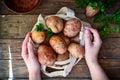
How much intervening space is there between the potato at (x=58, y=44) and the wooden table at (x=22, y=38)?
0.13m

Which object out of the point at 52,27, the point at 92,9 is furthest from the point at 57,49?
the point at 92,9

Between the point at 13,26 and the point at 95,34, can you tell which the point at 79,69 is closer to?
the point at 95,34

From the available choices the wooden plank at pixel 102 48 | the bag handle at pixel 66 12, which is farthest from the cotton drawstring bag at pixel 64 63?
the wooden plank at pixel 102 48

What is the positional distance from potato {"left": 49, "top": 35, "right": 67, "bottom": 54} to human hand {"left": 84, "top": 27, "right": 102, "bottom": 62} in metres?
0.10

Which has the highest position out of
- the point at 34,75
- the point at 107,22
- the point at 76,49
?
the point at 107,22

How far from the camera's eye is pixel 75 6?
1.17 meters

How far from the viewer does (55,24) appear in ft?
3.51

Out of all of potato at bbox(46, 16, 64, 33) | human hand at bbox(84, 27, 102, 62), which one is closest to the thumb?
human hand at bbox(84, 27, 102, 62)

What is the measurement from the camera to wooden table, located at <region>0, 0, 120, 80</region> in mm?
1165

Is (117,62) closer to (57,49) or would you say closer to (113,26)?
(113,26)

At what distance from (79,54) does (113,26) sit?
0.21 metres

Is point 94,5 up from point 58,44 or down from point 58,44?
up

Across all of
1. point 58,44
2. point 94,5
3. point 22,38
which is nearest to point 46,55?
point 58,44

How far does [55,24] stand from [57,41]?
0.21ft
